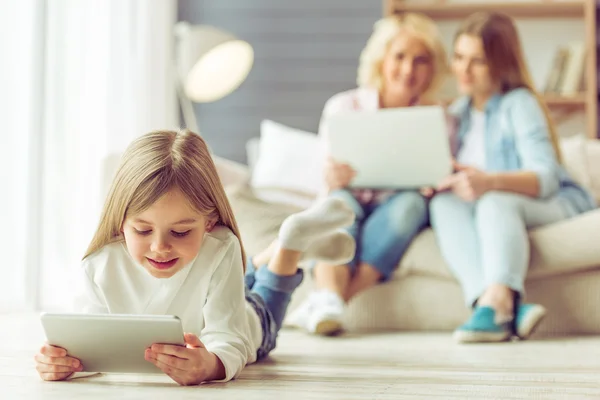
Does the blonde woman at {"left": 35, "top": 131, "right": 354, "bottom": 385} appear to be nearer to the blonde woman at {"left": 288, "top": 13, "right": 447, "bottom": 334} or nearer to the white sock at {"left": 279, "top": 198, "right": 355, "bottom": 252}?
the white sock at {"left": 279, "top": 198, "right": 355, "bottom": 252}

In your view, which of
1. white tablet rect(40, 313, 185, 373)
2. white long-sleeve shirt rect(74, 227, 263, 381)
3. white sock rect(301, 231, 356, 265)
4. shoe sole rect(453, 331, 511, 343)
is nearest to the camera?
white tablet rect(40, 313, 185, 373)

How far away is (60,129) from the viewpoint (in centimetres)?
276

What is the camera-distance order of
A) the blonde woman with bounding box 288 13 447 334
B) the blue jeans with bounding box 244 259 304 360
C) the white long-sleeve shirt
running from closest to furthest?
the white long-sleeve shirt, the blue jeans with bounding box 244 259 304 360, the blonde woman with bounding box 288 13 447 334

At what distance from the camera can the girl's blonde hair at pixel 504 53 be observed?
231 cm

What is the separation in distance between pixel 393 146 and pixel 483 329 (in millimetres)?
546

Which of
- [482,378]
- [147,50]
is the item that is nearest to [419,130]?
[482,378]

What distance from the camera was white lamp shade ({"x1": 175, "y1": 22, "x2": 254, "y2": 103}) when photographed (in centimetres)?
317

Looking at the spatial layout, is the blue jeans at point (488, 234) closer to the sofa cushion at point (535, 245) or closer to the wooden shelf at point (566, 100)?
the sofa cushion at point (535, 245)

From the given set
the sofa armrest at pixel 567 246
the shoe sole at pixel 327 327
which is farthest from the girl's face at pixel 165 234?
the sofa armrest at pixel 567 246

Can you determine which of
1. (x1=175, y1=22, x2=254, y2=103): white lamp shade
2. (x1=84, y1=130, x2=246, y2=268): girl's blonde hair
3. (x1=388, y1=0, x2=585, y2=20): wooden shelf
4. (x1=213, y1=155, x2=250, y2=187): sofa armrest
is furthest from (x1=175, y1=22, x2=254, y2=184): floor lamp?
(x1=84, y1=130, x2=246, y2=268): girl's blonde hair

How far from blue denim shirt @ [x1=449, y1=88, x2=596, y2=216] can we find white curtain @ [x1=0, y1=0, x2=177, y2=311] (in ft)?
3.69

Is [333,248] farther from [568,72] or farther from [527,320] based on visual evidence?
[568,72]

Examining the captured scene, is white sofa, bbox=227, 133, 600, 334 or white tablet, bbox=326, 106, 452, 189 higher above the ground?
white tablet, bbox=326, 106, 452, 189

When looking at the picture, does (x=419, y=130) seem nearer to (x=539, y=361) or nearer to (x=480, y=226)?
(x=480, y=226)
